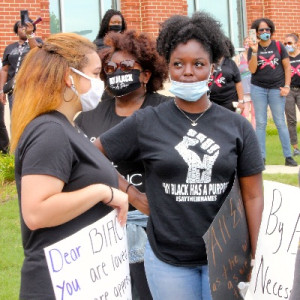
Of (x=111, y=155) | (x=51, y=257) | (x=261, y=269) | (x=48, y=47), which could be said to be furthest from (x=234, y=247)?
(x=48, y=47)

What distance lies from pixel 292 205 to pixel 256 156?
1.04 ft

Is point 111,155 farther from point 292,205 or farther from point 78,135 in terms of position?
point 292,205

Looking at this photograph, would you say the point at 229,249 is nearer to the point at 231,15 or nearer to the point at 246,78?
the point at 246,78

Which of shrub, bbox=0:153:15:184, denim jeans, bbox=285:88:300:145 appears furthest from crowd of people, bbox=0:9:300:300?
denim jeans, bbox=285:88:300:145

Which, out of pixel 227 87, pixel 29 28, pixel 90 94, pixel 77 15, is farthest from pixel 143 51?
pixel 77 15

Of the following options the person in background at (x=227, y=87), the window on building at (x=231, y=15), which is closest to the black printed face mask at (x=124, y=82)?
the person in background at (x=227, y=87)

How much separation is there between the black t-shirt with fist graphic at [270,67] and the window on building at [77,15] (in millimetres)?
4305

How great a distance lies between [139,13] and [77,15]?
134 cm

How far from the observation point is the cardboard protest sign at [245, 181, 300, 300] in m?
3.49

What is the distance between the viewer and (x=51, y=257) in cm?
296

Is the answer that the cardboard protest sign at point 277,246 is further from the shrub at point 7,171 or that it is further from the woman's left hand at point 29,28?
the shrub at point 7,171

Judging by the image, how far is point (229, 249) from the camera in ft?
11.8

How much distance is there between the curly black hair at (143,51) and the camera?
469 centimetres

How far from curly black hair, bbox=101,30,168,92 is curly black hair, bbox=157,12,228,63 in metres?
0.75
